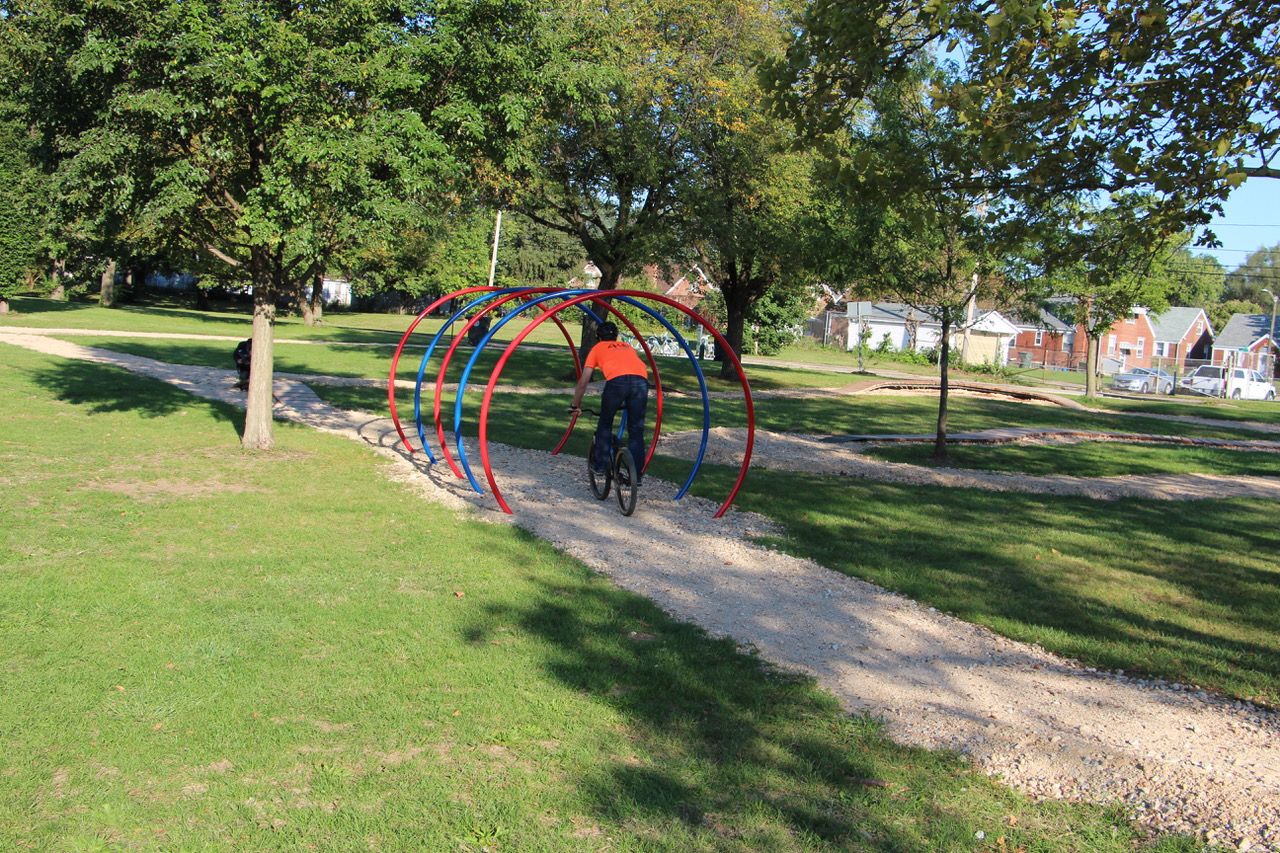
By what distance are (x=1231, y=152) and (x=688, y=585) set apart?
4.91m

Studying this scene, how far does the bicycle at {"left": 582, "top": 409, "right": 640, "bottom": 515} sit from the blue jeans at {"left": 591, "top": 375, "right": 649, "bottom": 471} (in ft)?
0.24

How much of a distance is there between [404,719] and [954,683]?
10.0 feet

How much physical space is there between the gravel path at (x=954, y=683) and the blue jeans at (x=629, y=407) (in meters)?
0.66

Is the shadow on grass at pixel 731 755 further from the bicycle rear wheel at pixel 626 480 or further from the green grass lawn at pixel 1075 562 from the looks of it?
the bicycle rear wheel at pixel 626 480

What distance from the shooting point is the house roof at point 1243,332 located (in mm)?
72438

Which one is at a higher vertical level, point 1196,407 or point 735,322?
point 735,322

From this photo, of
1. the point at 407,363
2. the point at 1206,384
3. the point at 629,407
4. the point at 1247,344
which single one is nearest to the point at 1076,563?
the point at 629,407

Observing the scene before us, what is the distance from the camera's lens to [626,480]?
10.2 meters

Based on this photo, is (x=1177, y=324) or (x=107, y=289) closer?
(x=107, y=289)

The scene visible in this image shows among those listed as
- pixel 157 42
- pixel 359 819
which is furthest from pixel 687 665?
pixel 157 42

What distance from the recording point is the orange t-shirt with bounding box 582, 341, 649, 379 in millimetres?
10219

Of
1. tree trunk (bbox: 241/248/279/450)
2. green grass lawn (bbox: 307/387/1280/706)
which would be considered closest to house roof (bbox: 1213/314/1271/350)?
green grass lawn (bbox: 307/387/1280/706)

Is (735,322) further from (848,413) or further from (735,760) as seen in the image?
(735,760)

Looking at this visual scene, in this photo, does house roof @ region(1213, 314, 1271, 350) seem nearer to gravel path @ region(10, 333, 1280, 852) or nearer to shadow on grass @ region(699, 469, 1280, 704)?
shadow on grass @ region(699, 469, 1280, 704)
